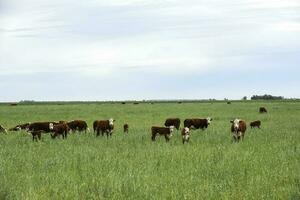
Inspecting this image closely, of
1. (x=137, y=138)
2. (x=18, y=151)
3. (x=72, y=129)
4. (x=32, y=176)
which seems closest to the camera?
(x=32, y=176)

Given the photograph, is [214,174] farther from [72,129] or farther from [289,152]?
[72,129]

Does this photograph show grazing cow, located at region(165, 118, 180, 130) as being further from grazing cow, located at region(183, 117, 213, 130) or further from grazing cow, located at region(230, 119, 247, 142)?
grazing cow, located at region(230, 119, 247, 142)

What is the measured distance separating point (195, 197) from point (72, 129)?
1950 centimetres

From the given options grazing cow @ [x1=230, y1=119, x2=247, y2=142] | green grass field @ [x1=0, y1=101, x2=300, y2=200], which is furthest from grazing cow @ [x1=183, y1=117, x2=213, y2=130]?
green grass field @ [x1=0, y1=101, x2=300, y2=200]

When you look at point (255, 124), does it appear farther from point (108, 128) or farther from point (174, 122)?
point (108, 128)

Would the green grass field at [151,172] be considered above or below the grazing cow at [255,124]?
below

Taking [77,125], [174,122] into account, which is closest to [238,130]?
[174,122]

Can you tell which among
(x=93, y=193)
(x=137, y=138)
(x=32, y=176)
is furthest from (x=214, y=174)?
(x=137, y=138)

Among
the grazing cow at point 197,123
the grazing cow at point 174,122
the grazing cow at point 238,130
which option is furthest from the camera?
the grazing cow at point 174,122

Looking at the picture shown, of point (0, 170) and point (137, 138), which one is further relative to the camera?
point (137, 138)

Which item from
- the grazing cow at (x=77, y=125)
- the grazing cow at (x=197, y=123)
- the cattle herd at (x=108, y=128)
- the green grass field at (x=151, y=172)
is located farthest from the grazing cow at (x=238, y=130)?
the grazing cow at (x=77, y=125)

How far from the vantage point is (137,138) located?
22.7 metres

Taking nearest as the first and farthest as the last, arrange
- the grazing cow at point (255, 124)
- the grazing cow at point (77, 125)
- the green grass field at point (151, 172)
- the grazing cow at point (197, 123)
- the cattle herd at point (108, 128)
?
1. the green grass field at point (151, 172)
2. the cattle herd at point (108, 128)
3. the grazing cow at point (77, 125)
4. the grazing cow at point (197, 123)
5. the grazing cow at point (255, 124)

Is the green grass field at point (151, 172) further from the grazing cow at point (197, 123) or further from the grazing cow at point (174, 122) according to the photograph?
the grazing cow at point (174, 122)
